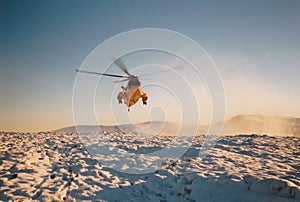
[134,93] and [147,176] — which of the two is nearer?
[147,176]

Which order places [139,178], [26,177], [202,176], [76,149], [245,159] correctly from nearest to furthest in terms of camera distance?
[26,177], [202,176], [139,178], [245,159], [76,149]

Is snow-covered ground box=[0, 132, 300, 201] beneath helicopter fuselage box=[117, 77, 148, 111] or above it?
beneath

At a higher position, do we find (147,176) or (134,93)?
(134,93)

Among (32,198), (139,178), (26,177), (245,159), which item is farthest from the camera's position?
(245,159)

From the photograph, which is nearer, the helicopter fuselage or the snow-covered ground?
the snow-covered ground

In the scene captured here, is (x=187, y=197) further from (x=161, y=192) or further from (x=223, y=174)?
(x=223, y=174)

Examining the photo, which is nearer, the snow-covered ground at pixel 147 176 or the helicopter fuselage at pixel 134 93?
the snow-covered ground at pixel 147 176

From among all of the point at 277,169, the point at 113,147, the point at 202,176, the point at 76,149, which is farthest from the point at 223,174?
the point at 76,149

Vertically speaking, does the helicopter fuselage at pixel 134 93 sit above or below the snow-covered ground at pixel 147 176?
above
